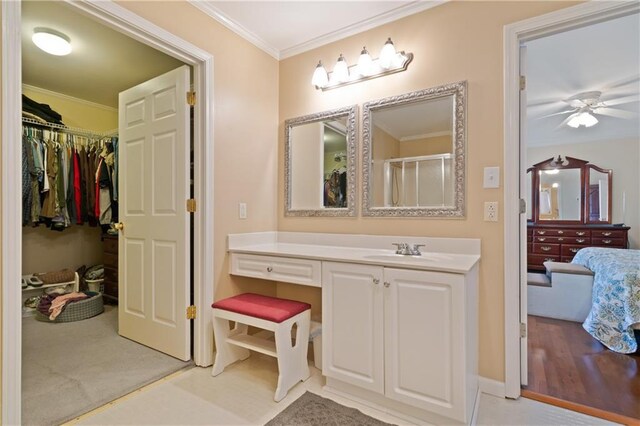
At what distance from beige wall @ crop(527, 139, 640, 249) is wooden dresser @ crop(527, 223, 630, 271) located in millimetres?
287

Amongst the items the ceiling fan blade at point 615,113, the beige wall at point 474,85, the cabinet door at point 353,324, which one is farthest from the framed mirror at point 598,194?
the cabinet door at point 353,324

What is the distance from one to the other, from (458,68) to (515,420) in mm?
2002

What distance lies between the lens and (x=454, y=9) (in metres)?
2.00

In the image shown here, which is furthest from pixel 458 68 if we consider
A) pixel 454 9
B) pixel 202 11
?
pixel 202 11

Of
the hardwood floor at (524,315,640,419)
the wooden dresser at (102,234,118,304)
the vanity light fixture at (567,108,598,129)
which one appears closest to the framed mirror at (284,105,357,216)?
the hardwood floor at (524,315,640,419)

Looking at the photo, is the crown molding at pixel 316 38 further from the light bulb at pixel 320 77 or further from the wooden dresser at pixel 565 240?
the wooden dresser at pixel 565 240

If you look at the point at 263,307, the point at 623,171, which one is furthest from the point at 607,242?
the point at 263,307

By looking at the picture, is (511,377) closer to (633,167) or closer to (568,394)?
(568,394)

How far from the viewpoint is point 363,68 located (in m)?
2.25

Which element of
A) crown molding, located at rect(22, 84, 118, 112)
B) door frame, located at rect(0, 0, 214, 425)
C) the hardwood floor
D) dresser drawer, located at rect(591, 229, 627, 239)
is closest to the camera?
door frame, located at rect(0, 0, 214, 425)

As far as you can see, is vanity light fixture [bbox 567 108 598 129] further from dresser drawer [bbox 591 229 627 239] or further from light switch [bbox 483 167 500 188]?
light switch [bbox 483 167 500 188]

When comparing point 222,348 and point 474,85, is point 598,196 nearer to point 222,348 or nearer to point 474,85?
point 474,85

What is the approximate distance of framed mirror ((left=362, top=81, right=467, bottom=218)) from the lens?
6.52 feet

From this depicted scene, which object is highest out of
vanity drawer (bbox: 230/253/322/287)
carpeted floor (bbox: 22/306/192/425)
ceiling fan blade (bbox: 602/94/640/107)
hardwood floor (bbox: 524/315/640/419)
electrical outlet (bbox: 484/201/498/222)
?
ceiling fan blade (bbox: 602/94/640/107)
